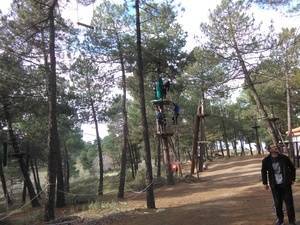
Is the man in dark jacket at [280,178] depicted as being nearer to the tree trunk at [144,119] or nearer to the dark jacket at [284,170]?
the dark jacket at [284,170]

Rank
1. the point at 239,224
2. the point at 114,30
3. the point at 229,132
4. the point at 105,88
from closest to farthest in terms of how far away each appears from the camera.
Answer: the point at 239,224 < the point at 114,30 < the point at 105,88 < the point at 229,132

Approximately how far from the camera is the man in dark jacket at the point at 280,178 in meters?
8.62

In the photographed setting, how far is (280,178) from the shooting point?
28.3 ft

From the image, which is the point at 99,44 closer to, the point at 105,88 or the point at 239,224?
the point at 105,88

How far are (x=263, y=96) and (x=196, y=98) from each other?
665 cm

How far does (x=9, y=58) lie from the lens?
22.0m

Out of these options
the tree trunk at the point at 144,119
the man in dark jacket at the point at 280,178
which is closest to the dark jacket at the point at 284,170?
the man in dark jacket at the point at 280,178

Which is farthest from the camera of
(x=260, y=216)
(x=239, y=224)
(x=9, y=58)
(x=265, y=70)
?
(x=265, y=70)

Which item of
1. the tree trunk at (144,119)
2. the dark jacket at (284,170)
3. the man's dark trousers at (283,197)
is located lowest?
the man's dark trousers at (283,197)

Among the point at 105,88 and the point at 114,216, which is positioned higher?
the point at 105,88

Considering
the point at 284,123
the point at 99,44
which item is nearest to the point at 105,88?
the point at 99,44

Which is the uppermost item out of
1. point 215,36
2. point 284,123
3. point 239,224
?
point 215,36

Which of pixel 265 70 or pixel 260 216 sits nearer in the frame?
pixel 260 216

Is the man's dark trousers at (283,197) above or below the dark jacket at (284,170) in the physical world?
below
